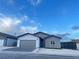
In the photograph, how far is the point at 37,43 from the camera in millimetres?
29250

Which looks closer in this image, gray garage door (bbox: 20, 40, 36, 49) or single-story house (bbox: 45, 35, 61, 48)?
gray garage door (bbox: 20, 40, 36, 49)

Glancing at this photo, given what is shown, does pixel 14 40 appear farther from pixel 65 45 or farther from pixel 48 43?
pixel 65 45

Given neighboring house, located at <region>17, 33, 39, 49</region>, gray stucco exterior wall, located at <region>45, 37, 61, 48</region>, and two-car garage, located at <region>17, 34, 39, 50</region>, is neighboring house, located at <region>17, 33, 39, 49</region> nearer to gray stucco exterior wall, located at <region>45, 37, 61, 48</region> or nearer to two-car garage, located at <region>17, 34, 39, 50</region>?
two-car garage, located at <region>17, 34, 39, 50</region>

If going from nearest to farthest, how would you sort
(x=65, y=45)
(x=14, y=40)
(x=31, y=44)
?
(x=31, y=44) → (x=65, y=45) → (x=14, y=40)

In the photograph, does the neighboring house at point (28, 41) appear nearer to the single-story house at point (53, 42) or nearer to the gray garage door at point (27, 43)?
the gray garage door at point (27, 43)

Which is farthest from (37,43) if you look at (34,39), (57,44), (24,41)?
(57,44)

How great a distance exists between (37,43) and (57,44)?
18.9ft

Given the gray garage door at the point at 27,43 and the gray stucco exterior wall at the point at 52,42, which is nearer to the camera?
the gray garage door at the point at 27,43

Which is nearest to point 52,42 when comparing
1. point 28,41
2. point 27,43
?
point 28,41

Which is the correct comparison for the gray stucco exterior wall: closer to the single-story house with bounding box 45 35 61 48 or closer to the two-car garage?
the single-story house with bounding box 45 35 61 48

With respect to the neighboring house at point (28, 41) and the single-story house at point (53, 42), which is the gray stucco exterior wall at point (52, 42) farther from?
the neighboring house at point (28, 41)

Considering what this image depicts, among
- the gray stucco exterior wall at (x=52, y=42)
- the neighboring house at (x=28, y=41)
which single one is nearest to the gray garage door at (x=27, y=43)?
the neighboring house at (x=28, y=41)

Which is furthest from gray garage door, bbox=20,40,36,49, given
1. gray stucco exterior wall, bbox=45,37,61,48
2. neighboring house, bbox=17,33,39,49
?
gray stucco exterior wall, bbox=45,37,61,48

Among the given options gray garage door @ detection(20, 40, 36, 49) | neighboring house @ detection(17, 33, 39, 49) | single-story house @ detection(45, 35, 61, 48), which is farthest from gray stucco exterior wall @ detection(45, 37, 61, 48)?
gray garage door @ detection(20, 40, 36, 49)
